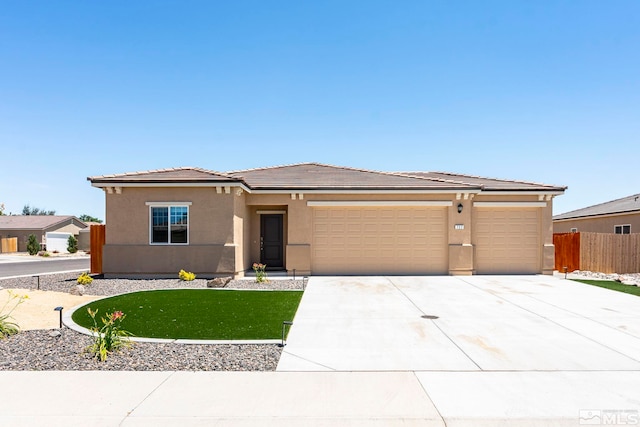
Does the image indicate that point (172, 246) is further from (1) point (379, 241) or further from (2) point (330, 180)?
(1) point (379, 241)

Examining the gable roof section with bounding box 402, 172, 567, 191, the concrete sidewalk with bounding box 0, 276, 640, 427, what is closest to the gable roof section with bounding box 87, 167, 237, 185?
the concrete sidewalk with bounding box 0, 276, 640, 427

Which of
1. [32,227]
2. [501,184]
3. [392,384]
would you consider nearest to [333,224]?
[501,184]

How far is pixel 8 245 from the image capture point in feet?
134

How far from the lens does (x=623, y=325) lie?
7.63m

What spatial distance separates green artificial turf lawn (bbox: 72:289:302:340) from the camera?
6992 millimetres

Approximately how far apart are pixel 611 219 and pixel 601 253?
7395 millimetres

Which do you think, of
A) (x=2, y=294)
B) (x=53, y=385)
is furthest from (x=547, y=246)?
(x=2, y=294)

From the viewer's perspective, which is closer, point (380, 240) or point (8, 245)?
point (380, 240)

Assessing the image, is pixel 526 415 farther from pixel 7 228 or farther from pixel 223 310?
pixel 7 228

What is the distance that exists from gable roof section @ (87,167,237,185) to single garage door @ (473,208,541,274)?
10098 millimetres

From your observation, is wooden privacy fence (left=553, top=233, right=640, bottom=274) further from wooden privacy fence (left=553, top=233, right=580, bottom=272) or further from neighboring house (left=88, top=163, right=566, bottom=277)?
neighboring house (left=88, top=163, right=566, bottom=277)

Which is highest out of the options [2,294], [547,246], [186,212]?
[186,212]

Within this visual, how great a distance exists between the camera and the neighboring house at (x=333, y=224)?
545 inches

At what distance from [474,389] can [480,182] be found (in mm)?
13675
